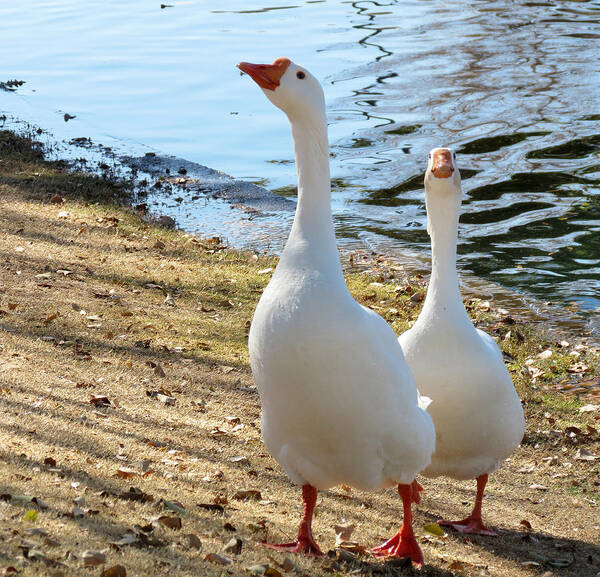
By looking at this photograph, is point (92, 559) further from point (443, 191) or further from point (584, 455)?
point (584, 455)

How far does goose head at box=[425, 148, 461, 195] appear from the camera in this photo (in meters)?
5.60

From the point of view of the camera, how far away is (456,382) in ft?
17.4

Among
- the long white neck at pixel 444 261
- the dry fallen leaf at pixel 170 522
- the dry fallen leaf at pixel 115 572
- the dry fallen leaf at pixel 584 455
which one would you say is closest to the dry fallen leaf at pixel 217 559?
the dry fallen leaf at pixel 170 522

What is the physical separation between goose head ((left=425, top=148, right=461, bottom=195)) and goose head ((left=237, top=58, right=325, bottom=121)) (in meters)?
1.36

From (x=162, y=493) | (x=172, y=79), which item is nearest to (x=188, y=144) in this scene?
(x=172, y=79)

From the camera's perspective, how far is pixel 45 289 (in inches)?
343

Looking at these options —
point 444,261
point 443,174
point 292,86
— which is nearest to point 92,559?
point 292,86

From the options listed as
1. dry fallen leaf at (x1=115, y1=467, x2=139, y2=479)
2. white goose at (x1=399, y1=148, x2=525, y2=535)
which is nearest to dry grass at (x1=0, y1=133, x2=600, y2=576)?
dry fallen leaf at (x1=115, y1=467, x2=139, y2=479)

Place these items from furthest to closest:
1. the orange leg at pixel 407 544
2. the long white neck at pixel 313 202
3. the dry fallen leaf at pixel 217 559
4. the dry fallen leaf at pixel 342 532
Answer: the dry fallen leaf at pixel 342 532 → the orange leg at pixel 407 544 → the long white neck at pixel 313 202 → the dry fallen leaf at pixel 217 559

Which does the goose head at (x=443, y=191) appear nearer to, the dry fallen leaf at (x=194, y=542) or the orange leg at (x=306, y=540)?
the orange leg at (x=306, y=540)

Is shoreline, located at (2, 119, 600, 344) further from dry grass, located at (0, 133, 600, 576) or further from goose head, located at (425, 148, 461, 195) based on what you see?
goose head, located at (425, 148, 461, 195)

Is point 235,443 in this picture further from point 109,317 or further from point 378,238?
point 378,238

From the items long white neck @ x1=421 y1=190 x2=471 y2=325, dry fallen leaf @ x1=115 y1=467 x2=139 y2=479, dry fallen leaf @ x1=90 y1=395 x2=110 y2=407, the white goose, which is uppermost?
long white neck @ x1=421 y1=190 x2=471 y2=325

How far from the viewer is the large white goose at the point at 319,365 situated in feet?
13.8
